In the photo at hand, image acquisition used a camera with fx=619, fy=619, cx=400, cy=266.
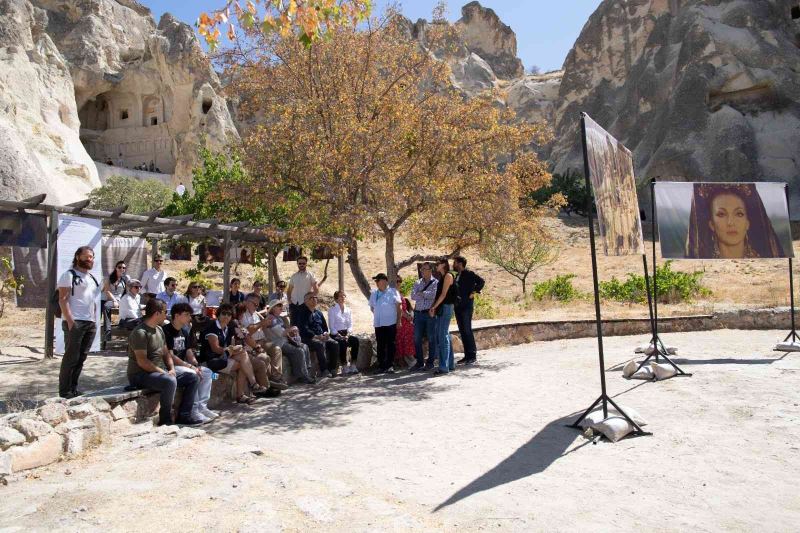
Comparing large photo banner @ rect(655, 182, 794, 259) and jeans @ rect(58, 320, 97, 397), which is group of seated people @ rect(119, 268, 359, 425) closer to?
jeans @ rect(58, 320, 97, 397)

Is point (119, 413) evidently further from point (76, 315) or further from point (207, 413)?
point (76, 315)

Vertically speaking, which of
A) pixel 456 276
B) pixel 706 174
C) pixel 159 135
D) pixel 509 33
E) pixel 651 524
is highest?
pixel 509 33

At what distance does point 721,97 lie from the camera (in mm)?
36625

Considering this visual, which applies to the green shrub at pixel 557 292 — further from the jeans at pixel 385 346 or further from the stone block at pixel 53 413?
the stone block at pixel 53 413

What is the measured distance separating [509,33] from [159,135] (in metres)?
51.6

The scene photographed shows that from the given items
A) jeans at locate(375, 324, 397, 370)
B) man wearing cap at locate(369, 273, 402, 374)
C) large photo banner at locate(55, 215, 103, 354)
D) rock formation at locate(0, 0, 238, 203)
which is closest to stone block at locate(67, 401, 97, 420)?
large photo banner at locate(55, 215, 103, 354)

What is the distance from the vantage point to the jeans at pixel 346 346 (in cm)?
903

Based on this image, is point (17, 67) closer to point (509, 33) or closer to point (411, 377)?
point (411, 377)

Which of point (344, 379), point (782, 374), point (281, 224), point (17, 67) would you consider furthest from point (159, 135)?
point (782, 374)

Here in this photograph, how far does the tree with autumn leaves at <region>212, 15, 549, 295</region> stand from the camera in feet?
30.4

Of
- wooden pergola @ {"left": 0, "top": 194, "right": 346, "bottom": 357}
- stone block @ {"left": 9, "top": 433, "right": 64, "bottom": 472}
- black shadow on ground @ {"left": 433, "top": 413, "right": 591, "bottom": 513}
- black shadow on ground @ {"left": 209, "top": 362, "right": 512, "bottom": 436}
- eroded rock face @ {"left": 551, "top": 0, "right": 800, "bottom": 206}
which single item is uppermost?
eroded rock face @ {"left": 551, "top": 0, "right": 800, "bottom": 206}

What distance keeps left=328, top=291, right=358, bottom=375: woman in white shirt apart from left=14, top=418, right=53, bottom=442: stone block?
4.60 m

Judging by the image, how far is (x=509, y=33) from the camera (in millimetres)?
80125

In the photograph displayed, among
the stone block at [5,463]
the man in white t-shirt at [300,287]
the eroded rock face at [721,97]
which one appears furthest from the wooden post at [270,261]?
the eroded rock face at [721,97]
